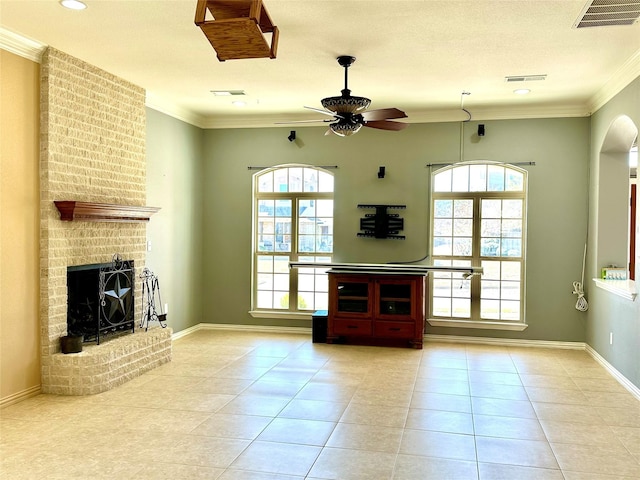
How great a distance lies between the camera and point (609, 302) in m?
5.58

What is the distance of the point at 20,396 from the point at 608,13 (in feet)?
17.6

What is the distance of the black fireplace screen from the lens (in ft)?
16.1

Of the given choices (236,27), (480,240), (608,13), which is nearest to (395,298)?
(480,240)

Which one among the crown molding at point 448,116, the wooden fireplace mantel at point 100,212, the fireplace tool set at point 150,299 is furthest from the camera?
the crown molding at point 448,116

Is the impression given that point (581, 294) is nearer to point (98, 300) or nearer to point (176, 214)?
point (176, 214)

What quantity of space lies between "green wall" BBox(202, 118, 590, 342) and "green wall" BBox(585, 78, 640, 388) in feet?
0.84

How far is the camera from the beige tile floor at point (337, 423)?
3234 millimetres

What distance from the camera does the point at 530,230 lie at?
669 cm

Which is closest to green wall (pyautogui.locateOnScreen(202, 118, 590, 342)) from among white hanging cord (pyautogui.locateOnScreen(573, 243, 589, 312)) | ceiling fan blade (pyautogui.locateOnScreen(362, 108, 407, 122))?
white hanging cord (pyautogui.locateOnScreen(573, 243, 589, 312))

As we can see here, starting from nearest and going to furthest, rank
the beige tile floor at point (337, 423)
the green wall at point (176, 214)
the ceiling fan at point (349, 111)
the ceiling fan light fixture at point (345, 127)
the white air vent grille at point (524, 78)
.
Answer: the beige tile floor at point (337, 423) → the ceiling fan at point (349, 111) → the ceiling fan light fixture at point (345, 127) → the white air vent grille at point (524, 78) → the green wall at point (176, 214)

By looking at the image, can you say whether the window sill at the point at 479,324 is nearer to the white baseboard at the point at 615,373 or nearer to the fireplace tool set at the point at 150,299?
the white baseboard at the point at 615,373

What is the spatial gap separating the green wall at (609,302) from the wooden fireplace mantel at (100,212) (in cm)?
482

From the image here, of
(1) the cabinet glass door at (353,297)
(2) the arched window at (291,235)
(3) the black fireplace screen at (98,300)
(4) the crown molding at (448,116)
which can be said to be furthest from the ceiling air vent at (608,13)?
(3) the black fireplace screen at (98,300)

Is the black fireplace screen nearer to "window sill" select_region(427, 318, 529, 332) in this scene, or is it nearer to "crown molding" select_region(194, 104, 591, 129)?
A: "crown molding" select_region(194, 104, 591, 129)
